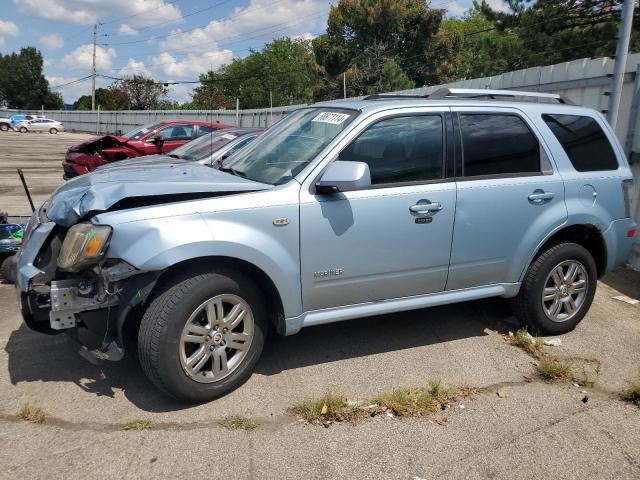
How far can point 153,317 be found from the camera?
330 centimetres

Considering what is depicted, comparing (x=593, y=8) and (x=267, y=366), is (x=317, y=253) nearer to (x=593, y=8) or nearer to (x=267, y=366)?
(x=267, y=366)

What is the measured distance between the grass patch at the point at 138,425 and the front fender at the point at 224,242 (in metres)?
0.91

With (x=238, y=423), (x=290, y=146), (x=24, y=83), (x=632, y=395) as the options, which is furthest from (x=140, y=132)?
(x=24, y=83)

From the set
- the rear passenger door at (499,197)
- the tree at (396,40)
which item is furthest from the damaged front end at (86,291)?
the tree at (396,40)

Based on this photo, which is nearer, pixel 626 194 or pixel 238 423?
pixel 238 423

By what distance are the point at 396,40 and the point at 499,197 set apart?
46.4 meters

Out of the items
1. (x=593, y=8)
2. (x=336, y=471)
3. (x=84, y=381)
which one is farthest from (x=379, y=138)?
(x=593, y=8)

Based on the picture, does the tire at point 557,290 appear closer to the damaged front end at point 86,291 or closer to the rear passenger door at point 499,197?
the rear passenger door at point 499,197

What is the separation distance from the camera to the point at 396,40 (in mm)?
47312

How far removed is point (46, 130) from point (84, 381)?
2008 inches

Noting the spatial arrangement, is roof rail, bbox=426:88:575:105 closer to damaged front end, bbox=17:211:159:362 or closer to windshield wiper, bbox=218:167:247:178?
windshield wiper, bbox=218:167:247:178

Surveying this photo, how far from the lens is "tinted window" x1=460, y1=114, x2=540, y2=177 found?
430 centimetres

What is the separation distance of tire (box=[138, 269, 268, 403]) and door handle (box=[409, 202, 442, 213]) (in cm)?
124

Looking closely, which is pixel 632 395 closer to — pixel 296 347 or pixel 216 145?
pixel 296 347
